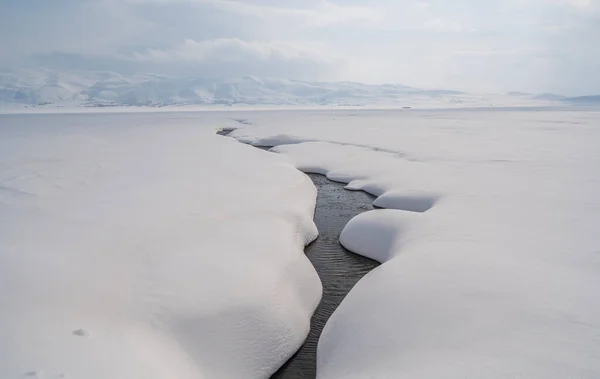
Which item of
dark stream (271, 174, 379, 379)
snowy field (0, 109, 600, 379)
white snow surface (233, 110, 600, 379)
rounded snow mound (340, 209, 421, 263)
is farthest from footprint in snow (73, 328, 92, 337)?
rounded snow mound (340, 209, 421, 263)

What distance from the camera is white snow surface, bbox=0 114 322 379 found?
484 cm

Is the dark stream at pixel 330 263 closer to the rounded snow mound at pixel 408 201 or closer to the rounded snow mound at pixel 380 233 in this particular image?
the rounded snow mound at pixel 380 233

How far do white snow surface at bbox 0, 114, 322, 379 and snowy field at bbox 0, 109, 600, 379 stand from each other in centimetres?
3

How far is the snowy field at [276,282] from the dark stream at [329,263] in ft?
0.79

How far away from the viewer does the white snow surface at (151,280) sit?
484 cm

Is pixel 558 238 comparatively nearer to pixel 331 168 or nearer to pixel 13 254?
pixel 13 254

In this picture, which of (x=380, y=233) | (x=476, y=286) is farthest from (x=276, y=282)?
(x=380, y=233)

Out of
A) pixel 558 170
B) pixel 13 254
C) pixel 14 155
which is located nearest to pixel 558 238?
pixel 558 170

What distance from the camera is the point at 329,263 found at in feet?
32.1

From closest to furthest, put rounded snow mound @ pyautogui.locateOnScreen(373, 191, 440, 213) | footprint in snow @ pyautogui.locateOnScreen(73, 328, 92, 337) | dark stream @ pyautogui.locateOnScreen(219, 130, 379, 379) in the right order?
1. footprint in snow @ pyautogui.locateOnScreen(73, 328, 92, 337)
2. dark stream @ pyautogui.locateOnScreen(219, 130, 379, 379)
3. rounded snow mound @ pyautogui.locateOnScreen(373, 191, 440, 213)

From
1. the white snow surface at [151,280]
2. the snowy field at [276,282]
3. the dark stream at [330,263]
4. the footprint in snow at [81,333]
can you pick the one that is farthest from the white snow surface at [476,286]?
the footprint in snow at [81,333]

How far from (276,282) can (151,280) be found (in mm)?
2271

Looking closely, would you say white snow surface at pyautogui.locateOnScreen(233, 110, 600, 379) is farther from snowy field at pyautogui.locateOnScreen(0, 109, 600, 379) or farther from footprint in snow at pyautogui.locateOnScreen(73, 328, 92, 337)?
footprint in snow at pyautogui.locateOnScreen(73, 328, 92, 337)

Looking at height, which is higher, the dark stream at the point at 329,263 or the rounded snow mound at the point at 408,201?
the rounded snow mound at the point at 408,201
